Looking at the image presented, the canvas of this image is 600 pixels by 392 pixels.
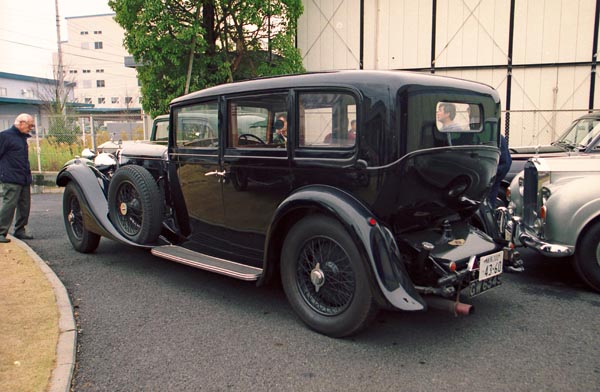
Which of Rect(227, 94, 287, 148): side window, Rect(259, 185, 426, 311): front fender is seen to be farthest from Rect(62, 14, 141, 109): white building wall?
Rect(259, 185, 426, 311): front fender

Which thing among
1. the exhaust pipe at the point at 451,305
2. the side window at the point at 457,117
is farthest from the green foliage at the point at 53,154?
the exhaust pipe at the point at 451,305

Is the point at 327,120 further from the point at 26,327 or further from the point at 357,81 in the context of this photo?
the point at 26,327

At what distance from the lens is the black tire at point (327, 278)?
3436 millimetres

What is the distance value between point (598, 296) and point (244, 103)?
12.6 feet

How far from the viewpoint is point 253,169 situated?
4.25m

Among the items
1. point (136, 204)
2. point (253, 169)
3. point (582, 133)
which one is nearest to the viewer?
point (253, 169)

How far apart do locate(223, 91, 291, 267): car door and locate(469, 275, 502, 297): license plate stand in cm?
164

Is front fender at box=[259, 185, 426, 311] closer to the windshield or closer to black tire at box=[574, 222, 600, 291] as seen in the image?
black tire at box=[574, 222, 600, 291]

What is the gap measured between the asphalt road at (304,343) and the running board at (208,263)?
0.37 m

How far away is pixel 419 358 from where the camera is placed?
335cm

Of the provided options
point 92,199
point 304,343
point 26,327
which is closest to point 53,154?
point 92,199

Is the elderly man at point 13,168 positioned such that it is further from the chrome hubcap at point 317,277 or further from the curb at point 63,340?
the chrome hubcap at point 317,277

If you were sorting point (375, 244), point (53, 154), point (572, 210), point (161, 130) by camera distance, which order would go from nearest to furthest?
point (375, 244), point (572, 210), point (161, 130), point (53, 154)

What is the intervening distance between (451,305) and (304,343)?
112 centimetres
